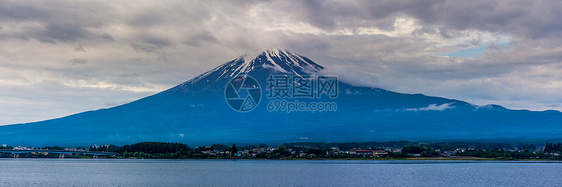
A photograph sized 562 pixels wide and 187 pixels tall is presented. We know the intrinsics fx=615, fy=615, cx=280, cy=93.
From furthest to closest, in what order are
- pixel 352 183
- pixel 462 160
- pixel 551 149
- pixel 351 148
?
pixel 351 148
pixel 551 149
pixel 462 160
pixel 352 183

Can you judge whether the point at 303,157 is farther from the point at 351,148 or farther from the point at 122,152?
the point at 122,152

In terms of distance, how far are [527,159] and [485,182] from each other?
3279 inches

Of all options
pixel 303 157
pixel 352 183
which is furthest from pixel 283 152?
pixel 352 183

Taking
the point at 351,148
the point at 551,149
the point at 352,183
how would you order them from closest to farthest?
the point at 352,183, the point at 551,149, the point at 351,148

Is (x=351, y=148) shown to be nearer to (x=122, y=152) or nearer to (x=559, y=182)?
(x=122, y=152)

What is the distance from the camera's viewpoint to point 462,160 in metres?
143

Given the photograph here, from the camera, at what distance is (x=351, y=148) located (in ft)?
590

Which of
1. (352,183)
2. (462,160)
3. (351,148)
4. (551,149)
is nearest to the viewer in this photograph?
(352,183)

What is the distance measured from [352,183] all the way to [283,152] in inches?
3373

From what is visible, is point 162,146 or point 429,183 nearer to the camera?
point 429,183

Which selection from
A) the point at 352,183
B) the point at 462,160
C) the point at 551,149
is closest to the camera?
the point at 352,183

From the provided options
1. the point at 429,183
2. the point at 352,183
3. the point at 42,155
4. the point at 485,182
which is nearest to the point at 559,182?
the point at 485,182

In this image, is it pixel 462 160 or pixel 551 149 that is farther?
pixel 551 149

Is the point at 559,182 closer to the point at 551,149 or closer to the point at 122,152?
the point at 551,149
